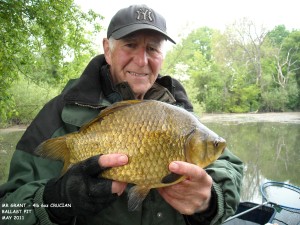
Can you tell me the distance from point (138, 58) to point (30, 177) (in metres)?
0.80

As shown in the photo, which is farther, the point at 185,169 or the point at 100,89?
the point at 100,89

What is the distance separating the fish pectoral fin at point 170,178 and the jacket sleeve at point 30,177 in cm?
57

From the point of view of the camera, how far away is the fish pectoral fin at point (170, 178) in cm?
117

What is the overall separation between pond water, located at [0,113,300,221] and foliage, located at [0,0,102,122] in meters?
2.43

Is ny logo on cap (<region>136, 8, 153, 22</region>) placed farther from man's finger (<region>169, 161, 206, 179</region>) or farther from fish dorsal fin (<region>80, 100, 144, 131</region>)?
man's finger (<region>169, 161, 206, 179</region>)

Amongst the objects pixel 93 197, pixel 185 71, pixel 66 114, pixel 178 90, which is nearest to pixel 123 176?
pixel 93 197

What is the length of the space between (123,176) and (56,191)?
339 mm

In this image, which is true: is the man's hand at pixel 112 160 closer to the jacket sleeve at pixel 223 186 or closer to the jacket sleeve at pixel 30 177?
the jacket sleeve at pixel 30 177

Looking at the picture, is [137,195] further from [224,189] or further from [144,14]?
[144,14]

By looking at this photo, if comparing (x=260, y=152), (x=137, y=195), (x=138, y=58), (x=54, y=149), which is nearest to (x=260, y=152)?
(x=260, y=152)

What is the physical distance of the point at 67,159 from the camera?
1.32m

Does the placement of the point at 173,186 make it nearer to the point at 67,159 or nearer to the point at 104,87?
the point at 67,159

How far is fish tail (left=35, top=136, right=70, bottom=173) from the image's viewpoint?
1.28m

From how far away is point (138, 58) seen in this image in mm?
1642
